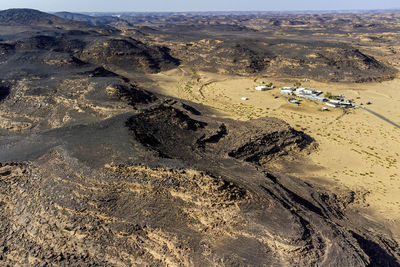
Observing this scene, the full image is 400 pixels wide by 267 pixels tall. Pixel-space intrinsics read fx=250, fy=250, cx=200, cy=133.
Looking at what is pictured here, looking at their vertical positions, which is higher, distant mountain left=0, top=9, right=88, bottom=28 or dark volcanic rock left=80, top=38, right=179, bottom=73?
distant mountain left=0, top=9, right=88, bottom=28

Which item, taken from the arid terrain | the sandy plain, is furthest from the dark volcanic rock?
the arid terrain

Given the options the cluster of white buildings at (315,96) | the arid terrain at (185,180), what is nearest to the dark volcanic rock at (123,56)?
the arid terrain at (185,180)

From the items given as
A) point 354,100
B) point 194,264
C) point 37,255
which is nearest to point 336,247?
point 194,264

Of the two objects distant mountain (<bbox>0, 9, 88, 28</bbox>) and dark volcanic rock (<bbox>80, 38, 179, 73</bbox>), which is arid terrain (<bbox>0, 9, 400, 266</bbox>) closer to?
dark volcanic rock (<bbox>80, 38, 179, 73</bbox>)

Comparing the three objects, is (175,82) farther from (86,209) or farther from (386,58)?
(386,58)

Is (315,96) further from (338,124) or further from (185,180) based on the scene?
(185,180)

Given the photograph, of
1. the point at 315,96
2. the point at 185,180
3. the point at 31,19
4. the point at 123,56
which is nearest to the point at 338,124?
the point at 315,96

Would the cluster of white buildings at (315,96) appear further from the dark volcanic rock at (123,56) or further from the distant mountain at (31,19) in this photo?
the distant mountain at (31,19)
